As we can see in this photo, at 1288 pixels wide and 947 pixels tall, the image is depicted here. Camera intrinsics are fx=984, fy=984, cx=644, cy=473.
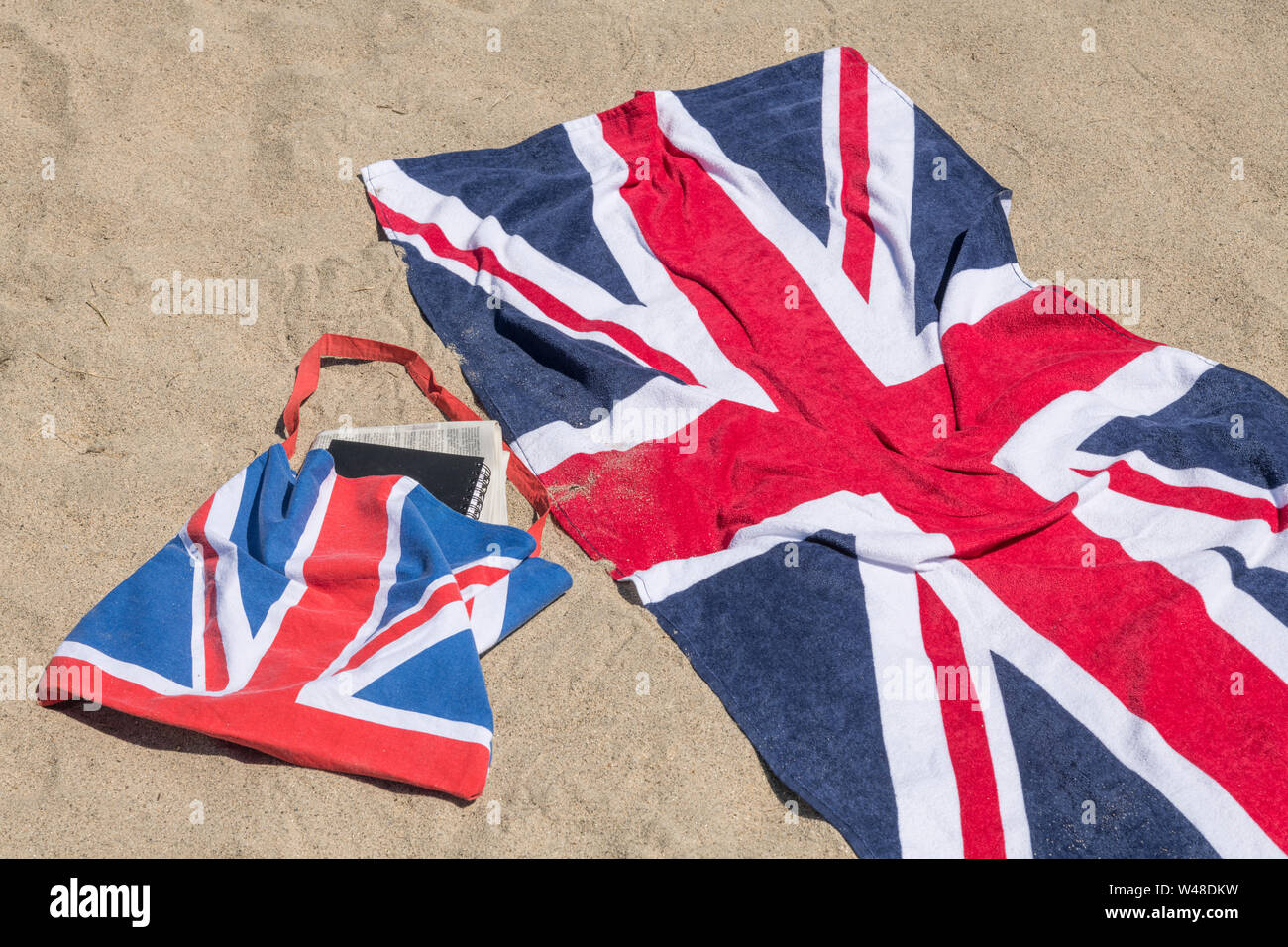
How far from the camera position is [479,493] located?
2287mm

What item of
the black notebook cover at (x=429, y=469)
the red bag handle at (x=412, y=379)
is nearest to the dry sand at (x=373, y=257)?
the red bag handle at (x=412, y=379)

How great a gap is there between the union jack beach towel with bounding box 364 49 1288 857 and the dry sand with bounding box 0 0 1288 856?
0.55 ft

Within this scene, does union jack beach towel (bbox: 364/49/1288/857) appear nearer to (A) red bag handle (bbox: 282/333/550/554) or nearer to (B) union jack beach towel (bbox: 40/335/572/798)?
(A) red bag handle (bbox: 282/333/550/554)

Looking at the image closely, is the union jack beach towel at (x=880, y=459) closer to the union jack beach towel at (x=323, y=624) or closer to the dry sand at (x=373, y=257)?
the dry sand at (x=373, y=257)

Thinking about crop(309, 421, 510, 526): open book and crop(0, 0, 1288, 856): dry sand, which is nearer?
crop(0, 0, 1288, 856): dry sand

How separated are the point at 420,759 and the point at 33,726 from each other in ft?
2.49

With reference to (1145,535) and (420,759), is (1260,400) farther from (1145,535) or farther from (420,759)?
(420,759)

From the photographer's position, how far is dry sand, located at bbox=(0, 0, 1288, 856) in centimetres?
185

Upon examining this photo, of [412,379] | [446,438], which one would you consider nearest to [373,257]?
[412,379]

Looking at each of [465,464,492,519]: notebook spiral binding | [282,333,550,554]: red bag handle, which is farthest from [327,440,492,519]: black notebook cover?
[282,333,550,554]: red bag handle

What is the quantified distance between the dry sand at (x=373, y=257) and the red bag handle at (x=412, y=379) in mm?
51

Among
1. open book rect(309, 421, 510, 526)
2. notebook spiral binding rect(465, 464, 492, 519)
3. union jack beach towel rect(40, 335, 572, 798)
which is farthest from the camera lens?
open book rect(309, 421, 510, 526)

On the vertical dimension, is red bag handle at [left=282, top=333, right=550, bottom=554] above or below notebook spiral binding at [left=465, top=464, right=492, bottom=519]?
above

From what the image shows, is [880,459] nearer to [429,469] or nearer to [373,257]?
[429,469]
